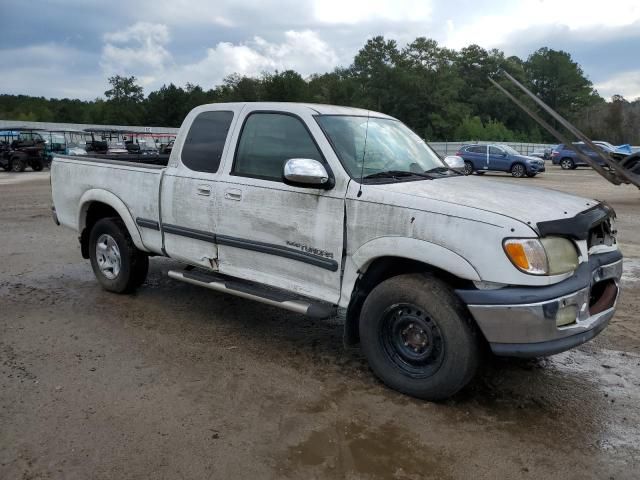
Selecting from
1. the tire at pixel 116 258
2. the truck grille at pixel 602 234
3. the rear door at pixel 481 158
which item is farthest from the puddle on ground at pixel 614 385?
the rear door at pixel 481 158

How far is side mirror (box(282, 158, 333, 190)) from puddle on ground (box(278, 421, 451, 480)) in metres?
1.58

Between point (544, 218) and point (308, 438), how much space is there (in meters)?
1.87

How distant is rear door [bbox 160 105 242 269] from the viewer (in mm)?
4750

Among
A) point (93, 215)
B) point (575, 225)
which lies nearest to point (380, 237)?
point (575, 225)

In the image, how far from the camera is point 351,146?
4.24 m

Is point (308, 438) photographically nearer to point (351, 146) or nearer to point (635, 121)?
point (351, 146)

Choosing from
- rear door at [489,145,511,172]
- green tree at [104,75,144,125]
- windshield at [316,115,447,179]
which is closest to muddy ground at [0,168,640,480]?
windshield at [316,115,447,179]

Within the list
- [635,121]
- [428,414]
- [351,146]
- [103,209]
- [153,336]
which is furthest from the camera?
[635,121]

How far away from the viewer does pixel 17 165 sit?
1149 inches

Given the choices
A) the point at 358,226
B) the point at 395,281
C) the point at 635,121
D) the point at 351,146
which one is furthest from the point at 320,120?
the point at 635,121

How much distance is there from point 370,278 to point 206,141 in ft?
6.65

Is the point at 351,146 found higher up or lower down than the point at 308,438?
higher up

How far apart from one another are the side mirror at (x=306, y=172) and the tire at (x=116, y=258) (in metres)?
2.54

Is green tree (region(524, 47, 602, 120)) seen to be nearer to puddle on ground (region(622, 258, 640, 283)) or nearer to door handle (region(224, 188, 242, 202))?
puddle on ground (region(622, 258, 640, 283))
